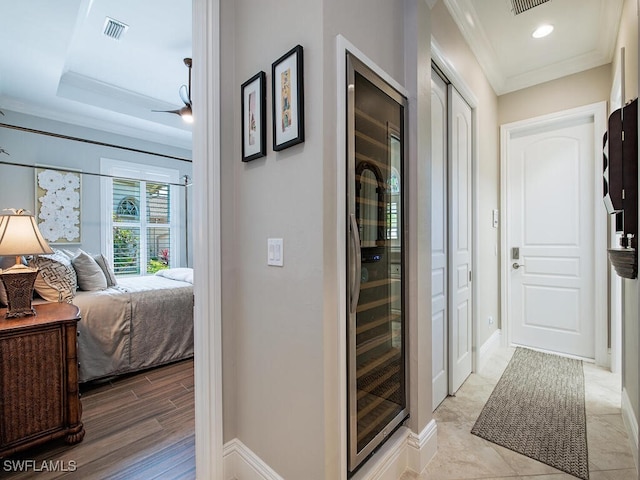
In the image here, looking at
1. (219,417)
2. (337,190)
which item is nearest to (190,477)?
(219,417)

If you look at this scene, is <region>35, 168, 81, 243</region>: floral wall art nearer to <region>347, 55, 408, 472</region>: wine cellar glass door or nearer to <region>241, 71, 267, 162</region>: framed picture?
<region>241, 71, 267, 162</region>: framed picture

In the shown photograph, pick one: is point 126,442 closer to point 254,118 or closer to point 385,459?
point 385,459

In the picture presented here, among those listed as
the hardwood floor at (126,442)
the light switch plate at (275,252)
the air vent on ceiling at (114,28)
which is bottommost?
the hardwood floor at (126,442)

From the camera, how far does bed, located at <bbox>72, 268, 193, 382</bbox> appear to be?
7.98 feet

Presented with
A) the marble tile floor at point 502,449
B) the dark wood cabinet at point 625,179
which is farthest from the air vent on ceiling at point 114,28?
the marble tile floor at point 502,449

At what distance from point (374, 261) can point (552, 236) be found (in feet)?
9.14

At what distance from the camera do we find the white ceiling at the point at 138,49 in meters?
2.34

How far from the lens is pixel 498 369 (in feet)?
9.27

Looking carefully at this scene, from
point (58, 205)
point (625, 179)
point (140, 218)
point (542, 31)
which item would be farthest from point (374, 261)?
point (140, 218)

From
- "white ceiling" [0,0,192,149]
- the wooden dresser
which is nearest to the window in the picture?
"white ceiling" [0,0,192,149]

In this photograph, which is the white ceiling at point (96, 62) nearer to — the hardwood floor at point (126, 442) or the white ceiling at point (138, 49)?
the white ceiling at point (138, 49)

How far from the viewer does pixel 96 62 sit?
3365 mm

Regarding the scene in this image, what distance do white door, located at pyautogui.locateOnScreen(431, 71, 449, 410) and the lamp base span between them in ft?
8.27
